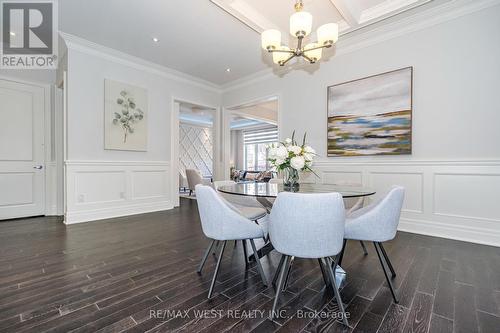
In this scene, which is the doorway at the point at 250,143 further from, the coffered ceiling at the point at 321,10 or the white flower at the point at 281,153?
the white flower at the point at 281,153

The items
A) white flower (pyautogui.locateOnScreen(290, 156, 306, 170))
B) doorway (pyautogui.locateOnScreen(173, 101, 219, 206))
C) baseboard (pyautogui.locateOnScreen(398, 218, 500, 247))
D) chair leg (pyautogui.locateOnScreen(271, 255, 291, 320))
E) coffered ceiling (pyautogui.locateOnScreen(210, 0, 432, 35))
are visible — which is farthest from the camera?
doorway (pyautogui.locateOnScreen(173, 101, 219, 206))

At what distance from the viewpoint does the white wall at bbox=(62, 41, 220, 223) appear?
3.61 meters

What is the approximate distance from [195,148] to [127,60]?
563cm

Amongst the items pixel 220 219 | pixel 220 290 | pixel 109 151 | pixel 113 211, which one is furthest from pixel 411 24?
pixel 113 211

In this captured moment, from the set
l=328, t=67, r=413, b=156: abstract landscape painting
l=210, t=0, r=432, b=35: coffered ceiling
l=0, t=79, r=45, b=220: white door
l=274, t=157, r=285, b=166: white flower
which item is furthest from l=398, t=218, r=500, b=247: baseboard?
l=0, t=79, r=45, b=220: white door

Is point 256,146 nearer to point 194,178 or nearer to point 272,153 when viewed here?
point 194,178

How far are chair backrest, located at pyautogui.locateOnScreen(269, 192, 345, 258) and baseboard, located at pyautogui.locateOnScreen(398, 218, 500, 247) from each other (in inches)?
95.7

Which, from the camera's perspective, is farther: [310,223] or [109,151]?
[109,151]

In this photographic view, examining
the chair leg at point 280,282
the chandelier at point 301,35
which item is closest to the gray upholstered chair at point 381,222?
the chair leg at point 280,282

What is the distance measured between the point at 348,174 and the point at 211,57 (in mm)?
3079

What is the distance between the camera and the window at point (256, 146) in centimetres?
1023

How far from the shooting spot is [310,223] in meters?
1.28

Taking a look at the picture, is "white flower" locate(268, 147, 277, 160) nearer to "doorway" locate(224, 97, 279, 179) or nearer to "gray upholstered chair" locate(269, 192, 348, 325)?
"gray upholstered chair" locate(269, 192, 348, 325)

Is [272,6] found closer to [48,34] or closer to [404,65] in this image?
[404,65]
